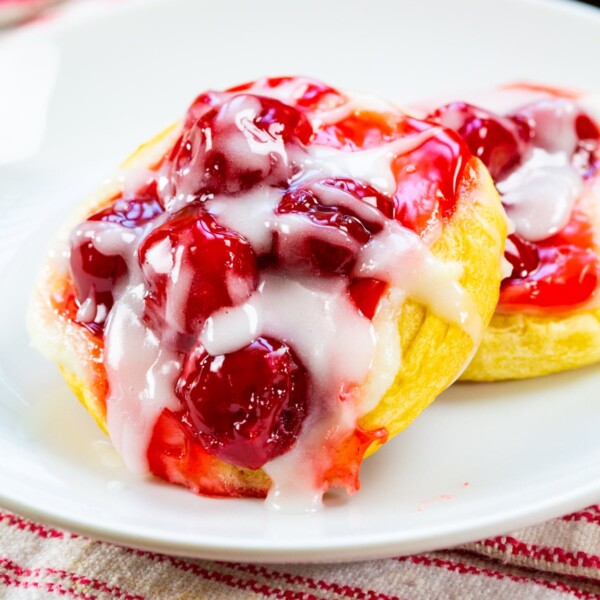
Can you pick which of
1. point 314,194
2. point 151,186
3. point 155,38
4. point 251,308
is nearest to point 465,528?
point 251,308

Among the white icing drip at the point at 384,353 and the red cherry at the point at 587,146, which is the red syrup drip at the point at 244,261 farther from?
the red cherry at the point at 587,146

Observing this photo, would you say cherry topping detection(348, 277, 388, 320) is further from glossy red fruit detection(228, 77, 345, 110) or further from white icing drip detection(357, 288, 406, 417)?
glossy red fruit detection(228, 77, 345, 110)

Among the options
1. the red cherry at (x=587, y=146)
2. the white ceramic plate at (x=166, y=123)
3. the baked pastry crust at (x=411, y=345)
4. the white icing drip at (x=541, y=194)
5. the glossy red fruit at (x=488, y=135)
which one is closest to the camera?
the white ceramic plate at (x=166, y=123)

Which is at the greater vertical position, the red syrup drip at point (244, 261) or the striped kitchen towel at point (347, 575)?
the red syrup drip at point (244, 261)

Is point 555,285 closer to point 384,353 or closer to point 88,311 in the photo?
point 384,353

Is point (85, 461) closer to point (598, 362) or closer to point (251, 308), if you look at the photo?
point (251, 308)

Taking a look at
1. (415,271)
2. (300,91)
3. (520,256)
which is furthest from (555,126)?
(415,271)

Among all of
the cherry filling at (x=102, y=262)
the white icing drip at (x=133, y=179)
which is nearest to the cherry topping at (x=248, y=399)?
the cherry filling at (x=102, y=262)

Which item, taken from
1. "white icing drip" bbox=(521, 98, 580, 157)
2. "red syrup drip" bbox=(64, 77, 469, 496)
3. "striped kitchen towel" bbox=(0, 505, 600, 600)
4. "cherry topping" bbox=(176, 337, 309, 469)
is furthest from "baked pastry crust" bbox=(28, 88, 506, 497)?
"white icing drip" bbox=(521, 98, 580, 157)
